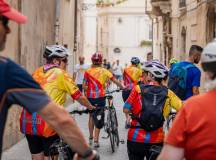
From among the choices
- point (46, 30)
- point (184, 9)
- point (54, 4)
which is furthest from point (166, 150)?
point (184, 9)

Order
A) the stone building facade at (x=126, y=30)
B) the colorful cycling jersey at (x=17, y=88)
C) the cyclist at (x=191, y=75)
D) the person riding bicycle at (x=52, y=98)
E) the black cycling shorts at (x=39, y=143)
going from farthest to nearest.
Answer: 1. the stone building facade at (x=126, y=30)
2. the cyclist at (x=191, y=75)
3. the black cycling shorts at (x=39, y=143)
4. the person riding bicycle at (x=52, y=98)
5. the colorful cycling jersey at (x=17, y=88)

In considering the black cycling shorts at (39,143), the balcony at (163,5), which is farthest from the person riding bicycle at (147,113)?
the balcony at (163,5)

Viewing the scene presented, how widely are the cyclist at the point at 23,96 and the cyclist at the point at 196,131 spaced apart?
1.68 feet

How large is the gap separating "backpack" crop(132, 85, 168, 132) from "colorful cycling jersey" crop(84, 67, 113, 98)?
5460 millimetres

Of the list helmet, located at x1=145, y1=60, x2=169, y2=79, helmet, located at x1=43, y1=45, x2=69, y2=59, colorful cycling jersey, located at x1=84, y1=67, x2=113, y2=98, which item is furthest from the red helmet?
helmet, located at x1=145, y1=60, x2=169, y2=79

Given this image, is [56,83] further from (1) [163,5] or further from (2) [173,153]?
(1) [163,5]

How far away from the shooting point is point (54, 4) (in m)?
18.1

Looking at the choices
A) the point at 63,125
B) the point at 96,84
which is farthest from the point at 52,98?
the point at 96,84

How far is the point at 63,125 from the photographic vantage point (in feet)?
10.7

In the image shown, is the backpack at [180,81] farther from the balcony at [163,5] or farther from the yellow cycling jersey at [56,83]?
the balcony at [163,5]

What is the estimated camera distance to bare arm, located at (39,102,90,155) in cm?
321

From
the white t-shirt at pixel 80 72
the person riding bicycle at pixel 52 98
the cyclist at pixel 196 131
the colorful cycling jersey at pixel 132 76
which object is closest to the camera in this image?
the cyclist at pixel 196 131

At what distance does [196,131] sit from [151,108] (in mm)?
2606

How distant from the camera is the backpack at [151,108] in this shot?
19.4 ft
